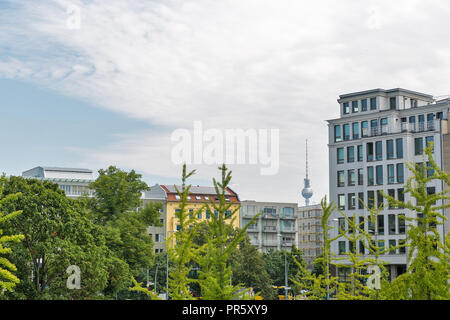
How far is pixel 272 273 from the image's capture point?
106062mm

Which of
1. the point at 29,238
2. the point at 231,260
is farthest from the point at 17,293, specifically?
the point at 231,260

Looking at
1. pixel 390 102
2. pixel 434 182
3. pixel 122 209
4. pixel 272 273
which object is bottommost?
pixel 272 273

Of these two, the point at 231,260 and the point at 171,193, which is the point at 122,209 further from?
the point at 171,193

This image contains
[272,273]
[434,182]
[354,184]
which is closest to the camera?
[434,182]

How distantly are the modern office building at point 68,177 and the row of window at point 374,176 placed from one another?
70.4 meters

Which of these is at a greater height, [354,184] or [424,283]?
[354,184]

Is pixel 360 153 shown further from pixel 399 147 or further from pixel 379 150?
pixel 399 147

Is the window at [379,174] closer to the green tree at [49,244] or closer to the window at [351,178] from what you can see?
the window at [351,178]

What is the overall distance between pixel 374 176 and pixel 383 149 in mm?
3671

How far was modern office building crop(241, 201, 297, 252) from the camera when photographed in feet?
479

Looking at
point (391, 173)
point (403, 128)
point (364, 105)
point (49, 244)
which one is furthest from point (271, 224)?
point (49, 244)

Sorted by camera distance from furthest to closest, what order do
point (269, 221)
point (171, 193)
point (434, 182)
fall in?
point (269, 221) → point (171, 193) → point (434, 182)

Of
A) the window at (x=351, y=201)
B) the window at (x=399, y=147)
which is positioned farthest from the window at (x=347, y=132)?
the window at (x=399, y=147)
